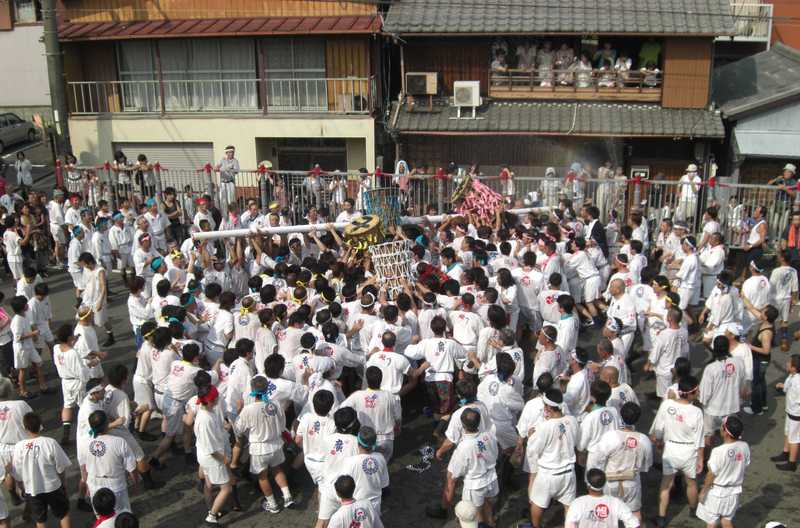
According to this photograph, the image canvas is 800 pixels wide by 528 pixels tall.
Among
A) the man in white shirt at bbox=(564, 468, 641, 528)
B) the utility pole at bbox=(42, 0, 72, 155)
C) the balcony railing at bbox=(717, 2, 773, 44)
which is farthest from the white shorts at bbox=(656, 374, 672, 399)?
the utility pole at bbox=(42, 0, 72, 155)

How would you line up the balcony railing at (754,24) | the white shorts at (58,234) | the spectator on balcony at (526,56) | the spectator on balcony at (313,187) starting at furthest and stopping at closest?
the balcony railing at (754,24) → the spectator on balcony at (526,56) → the white shorts at (58,234) → the spectator on balcony at (313,187)

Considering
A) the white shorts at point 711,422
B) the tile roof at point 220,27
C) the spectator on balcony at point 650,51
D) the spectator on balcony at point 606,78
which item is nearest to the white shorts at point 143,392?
the white shorts at point 711,422

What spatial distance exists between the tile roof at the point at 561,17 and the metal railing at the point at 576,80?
1117 millimetres

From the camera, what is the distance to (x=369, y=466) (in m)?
6.66

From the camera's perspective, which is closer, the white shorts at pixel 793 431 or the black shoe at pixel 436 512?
the black shoe at pixel 436 512

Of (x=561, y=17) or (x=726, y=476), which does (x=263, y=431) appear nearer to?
(x=726, y=476)

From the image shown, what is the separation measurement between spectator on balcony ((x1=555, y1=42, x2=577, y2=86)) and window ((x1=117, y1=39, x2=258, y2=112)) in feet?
28.5

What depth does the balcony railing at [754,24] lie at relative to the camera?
909 inches

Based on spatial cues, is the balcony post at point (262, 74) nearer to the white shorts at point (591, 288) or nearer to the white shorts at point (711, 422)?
the white shorts at point (591, 288)

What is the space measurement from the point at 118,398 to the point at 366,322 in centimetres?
316

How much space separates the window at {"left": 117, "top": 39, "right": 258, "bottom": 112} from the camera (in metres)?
21.4

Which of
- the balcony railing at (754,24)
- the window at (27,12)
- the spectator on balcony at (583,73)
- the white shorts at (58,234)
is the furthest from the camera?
the window at (27,12)

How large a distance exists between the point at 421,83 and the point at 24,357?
1298 cm

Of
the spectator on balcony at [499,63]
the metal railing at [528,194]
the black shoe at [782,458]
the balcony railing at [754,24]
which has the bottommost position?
the black shoe at [782,458]
